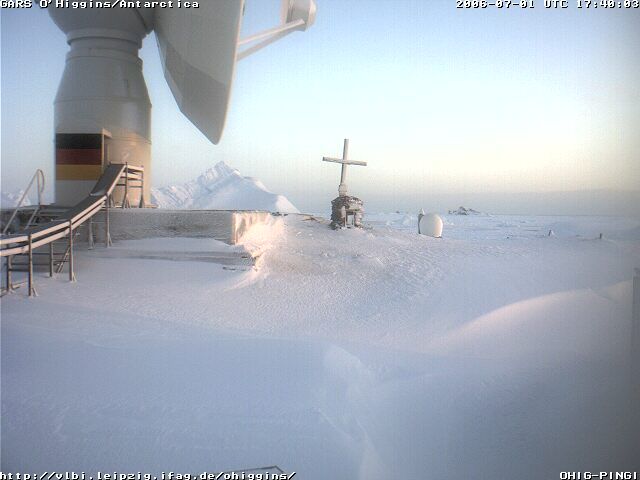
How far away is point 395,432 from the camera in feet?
15.1

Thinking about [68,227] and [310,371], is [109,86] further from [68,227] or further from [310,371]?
[310,371]

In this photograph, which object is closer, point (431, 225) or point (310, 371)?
point (310, 371)

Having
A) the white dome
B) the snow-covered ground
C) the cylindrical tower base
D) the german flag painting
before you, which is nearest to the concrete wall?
the snow-covered ground

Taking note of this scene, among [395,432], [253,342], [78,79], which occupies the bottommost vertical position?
[395,432]

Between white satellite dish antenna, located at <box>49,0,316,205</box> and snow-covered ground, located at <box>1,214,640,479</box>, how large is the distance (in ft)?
9.08

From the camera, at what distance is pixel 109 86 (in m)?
10.7

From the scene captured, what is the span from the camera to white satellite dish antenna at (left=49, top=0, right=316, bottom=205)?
1045 cm

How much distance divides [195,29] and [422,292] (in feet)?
21.0

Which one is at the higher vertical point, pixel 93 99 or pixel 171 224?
pixel 93 99

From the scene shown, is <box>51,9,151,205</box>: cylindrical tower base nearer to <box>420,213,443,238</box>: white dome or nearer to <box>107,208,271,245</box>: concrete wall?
<box>107,208,271,245</box>: concrete wall

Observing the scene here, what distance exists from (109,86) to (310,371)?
8694mm

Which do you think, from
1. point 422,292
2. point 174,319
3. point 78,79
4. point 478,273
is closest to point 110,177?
point 78,79

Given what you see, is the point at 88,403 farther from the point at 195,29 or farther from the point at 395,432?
the point at 195,29

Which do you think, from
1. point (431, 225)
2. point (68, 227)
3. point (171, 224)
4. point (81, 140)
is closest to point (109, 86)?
point (81, 140)
